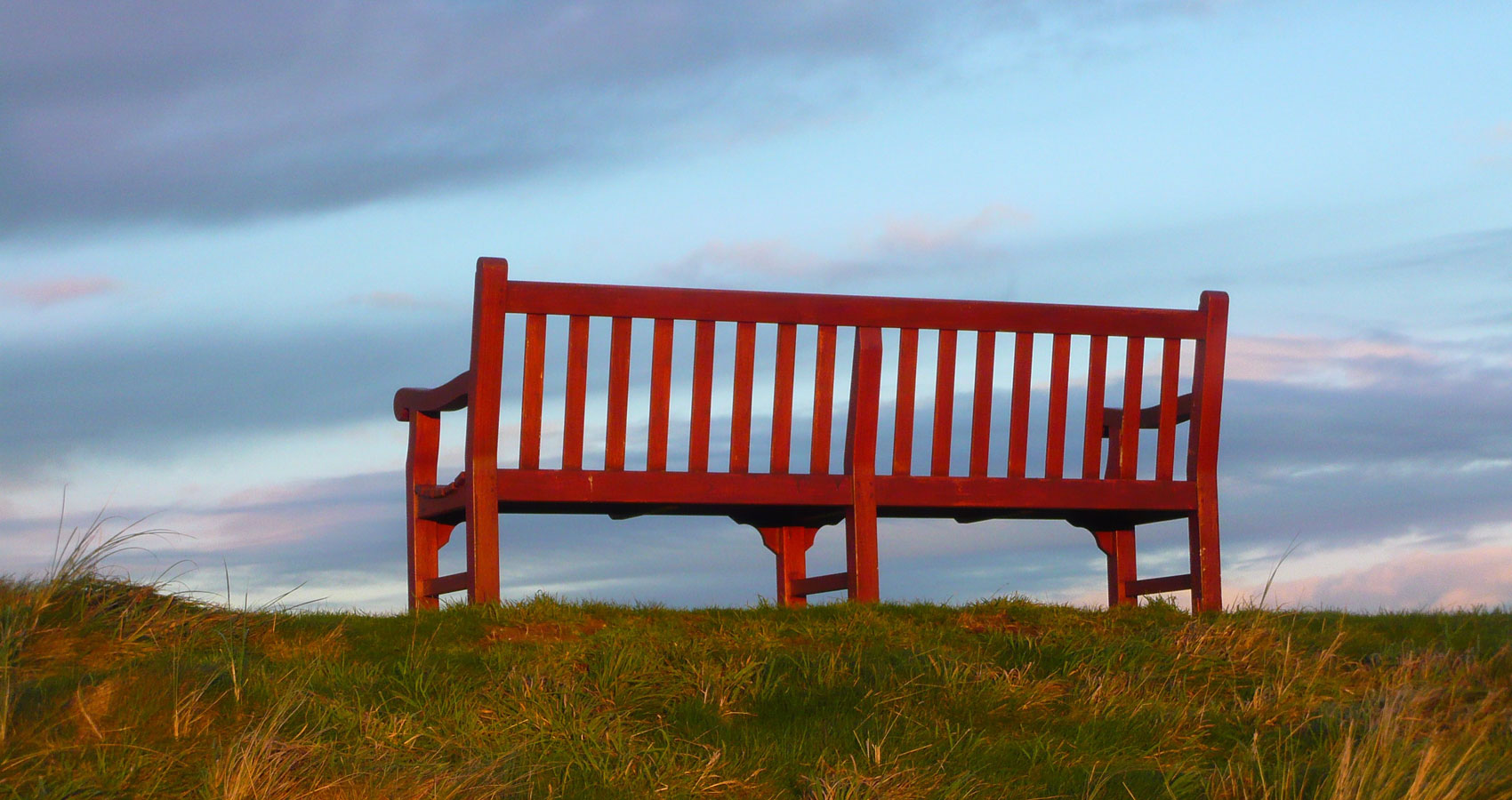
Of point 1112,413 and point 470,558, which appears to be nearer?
point 470,558

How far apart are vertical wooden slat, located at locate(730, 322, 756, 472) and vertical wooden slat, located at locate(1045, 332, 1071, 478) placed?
5.43 feet

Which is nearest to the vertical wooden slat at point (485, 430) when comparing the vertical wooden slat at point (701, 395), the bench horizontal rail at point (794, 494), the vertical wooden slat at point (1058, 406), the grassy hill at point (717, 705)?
the bench horizontal rail at point (794, 494)

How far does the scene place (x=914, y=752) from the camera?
4500 millimetres

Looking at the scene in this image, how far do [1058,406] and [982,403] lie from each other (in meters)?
0.45

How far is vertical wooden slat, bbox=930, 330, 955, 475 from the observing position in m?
7.32

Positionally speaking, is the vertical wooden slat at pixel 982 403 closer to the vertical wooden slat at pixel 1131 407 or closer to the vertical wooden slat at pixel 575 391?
the vertical wooden slat at pixel 1131 407

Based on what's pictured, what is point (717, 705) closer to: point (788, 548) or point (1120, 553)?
point (788, 548)

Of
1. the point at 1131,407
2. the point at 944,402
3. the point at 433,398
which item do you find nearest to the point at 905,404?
the point at 944,402

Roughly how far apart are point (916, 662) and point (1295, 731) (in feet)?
4.38

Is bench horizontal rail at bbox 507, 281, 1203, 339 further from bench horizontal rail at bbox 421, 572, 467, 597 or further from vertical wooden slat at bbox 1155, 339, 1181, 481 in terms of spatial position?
bench horizontal rail at bbox 421, 572, 467, 597

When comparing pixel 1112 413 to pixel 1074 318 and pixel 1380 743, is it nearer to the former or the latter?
pixel 1074 318

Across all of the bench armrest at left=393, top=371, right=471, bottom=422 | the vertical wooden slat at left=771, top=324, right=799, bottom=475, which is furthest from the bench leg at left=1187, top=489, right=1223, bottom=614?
the bench armrest at left=393, top=371, right=471, bottom=422

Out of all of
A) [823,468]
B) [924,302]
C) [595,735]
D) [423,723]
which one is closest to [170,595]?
[423,723]

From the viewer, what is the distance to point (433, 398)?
25.0 ft
